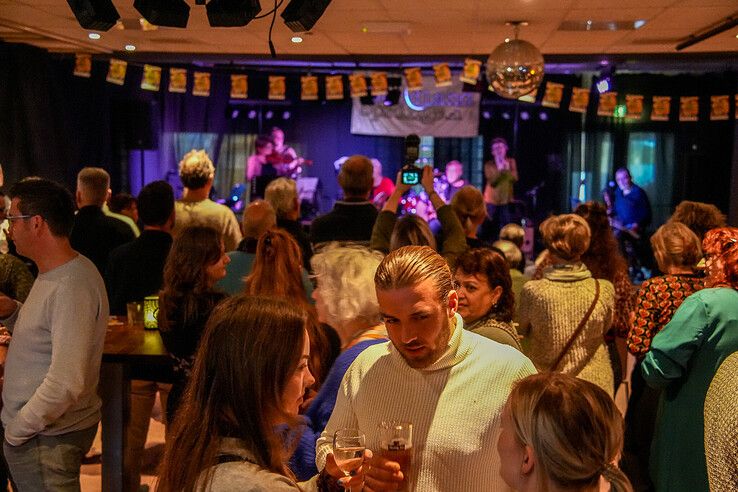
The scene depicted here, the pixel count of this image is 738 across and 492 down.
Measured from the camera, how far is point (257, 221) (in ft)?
13.9

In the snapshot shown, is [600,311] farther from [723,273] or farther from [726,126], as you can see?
[726,126]

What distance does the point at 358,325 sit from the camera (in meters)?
2.50

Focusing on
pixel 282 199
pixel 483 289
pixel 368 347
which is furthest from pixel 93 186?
pixel 368 347

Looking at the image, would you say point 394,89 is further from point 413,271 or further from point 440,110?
point 413,271

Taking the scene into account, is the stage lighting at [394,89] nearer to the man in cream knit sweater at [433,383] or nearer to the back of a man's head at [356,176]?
the back of a man's head at [356,176]

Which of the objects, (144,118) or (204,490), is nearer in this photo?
(204,490)

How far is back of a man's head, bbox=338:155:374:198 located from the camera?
4.62 m

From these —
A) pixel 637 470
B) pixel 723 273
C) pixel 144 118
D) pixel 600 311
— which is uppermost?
pixel 144 118

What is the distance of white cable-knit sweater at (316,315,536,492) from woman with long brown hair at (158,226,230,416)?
1.20 metres

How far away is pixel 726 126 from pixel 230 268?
9703mm

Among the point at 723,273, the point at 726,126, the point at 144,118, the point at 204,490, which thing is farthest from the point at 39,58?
the point at 726,126

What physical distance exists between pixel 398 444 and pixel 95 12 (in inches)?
139

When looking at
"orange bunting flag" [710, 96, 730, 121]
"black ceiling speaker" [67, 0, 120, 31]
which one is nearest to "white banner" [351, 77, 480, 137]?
"orange bunting flag" [710, 96, 730, 121]

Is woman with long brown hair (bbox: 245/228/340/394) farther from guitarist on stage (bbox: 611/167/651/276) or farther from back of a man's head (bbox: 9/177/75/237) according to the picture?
guitarist on stage (bbox: 611/167/651/276)
